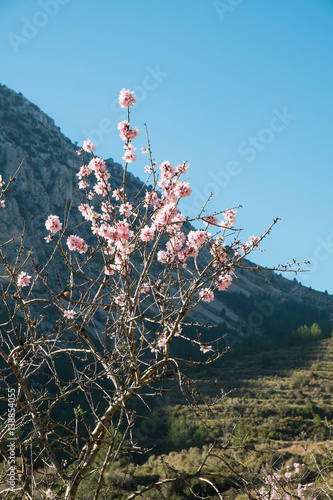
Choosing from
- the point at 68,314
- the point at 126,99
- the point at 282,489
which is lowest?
the point at 282,489

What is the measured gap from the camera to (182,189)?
3.59 metres

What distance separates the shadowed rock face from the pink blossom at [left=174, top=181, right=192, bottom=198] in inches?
1827

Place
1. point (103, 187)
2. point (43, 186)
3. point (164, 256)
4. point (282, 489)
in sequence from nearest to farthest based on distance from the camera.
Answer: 1. point (103, 187)
2. point (164, 256)
3. point (282, 489)
4. point (43, 186)

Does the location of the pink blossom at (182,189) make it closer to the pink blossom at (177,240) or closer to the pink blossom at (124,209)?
the pink blossom at (177,240)

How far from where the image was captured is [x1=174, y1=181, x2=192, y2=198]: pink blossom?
357 centimetres

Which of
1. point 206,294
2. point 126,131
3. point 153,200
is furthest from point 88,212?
point 206,294

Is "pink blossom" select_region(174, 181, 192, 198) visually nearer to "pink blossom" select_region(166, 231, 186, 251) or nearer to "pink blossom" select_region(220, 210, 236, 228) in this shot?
"pink blossom" select_region(166, 231, 186, 251)

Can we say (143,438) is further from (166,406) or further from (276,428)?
(276,428)

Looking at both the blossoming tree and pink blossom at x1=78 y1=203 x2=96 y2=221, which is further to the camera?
pink blossom at x1=78 y1=203 x2=96 y2=221

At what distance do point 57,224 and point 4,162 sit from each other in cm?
5809

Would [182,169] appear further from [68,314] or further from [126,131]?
[68,314]

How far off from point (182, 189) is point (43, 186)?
6107 centimetres

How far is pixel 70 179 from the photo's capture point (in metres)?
64.4

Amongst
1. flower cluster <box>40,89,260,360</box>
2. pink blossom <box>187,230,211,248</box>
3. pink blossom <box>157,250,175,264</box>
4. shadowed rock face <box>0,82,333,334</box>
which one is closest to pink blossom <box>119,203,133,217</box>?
flower cluster <box>40,89,260,360</box>
